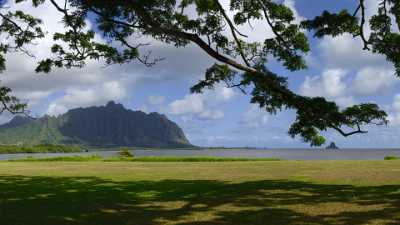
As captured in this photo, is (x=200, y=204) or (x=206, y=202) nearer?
(x=200, y=204)

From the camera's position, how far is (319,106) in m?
15.6

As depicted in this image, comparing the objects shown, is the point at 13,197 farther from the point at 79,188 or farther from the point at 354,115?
the point at 354,115

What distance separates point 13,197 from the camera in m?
18.0

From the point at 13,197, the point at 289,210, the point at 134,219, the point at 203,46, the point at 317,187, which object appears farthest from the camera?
the point at 317,187

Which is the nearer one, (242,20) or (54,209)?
(54,209)

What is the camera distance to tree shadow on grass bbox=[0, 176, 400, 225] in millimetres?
13188

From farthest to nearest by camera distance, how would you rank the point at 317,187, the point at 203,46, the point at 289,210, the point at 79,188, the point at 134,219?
the point at 79,188 < the point at 317,187 < the point at 203,46 < the point at 289,210 < the point at 134,219

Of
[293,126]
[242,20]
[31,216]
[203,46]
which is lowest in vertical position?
[31,216]

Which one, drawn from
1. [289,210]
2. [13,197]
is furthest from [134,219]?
[13,197]

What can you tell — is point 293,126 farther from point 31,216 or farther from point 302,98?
point 31,216

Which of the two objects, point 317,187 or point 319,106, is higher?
point 319,106

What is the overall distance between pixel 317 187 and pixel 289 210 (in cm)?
557

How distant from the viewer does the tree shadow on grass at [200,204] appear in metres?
13.2

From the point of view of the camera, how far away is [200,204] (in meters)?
15.6
